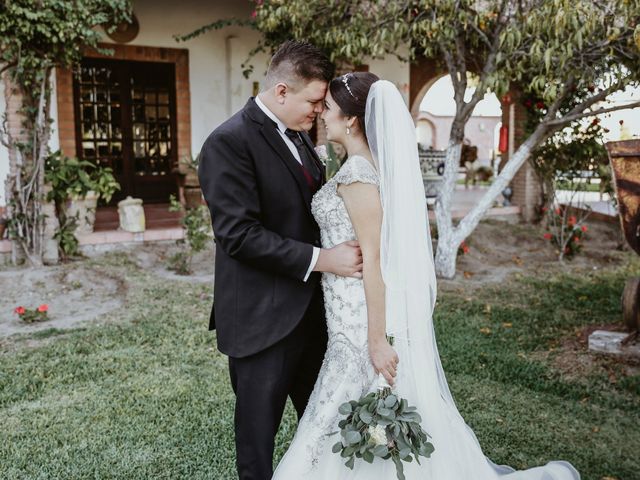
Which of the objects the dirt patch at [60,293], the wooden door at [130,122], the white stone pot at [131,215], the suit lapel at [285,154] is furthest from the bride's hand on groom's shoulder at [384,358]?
the wooden door at [130,122]

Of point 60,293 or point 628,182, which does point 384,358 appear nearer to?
point 628,182

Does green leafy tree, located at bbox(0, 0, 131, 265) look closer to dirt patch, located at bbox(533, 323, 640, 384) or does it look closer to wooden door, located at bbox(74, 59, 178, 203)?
wooden door, located at bbox(74, 59, 178, 203)

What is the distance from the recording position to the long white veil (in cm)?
247

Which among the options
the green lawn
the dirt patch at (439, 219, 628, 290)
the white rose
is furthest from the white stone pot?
the white rose

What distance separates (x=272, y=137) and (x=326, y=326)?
2.76 feet

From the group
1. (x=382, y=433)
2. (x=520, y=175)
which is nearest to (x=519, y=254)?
(x=520, y=175)

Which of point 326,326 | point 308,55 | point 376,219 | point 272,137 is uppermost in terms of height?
point 308,55

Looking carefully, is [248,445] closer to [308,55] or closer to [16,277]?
[308,55]

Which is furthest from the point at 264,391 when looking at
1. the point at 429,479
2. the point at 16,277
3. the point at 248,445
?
the point at 16,277

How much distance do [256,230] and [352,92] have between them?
65 cm

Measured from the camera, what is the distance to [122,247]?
866 cm

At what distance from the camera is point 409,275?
2.53 m

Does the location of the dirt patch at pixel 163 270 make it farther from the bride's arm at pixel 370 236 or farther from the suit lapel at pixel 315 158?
the bride's arm at pixel 370 236

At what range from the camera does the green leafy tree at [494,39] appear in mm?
5552
